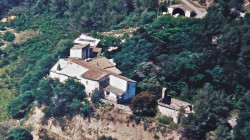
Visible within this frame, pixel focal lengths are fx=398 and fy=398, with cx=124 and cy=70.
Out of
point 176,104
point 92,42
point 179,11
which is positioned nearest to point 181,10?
point 179,11

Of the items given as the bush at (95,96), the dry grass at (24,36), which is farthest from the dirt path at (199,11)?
the dry grass at (24,36)

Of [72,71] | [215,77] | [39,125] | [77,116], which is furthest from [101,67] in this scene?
[215,77]

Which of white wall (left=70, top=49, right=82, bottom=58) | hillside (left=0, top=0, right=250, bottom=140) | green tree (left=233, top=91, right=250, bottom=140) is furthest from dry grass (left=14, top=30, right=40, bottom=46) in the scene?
green tree (left=233, top=91, right=250, bottom=140)

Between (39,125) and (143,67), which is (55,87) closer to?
(39,125)

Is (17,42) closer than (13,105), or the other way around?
(13,105)

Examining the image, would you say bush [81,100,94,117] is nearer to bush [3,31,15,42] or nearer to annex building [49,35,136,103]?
annex building [49,35,136,103]

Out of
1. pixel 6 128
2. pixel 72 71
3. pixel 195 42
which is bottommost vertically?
pixel 6 128
